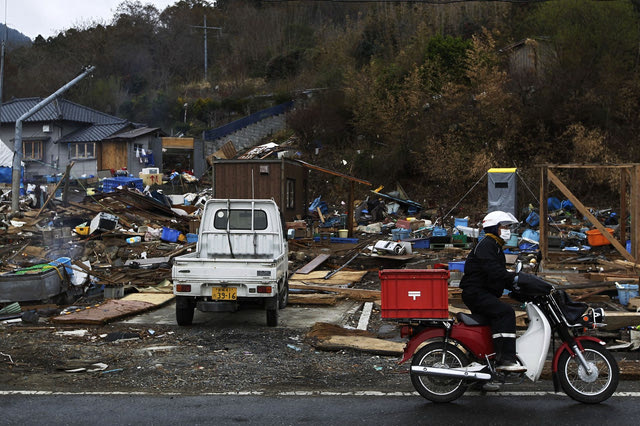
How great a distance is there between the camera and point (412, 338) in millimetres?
6121

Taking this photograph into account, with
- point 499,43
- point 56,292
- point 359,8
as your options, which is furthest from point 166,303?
point 359,8

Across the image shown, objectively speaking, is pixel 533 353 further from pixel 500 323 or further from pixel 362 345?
pixel 362 345

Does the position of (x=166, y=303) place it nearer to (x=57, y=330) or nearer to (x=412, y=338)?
(x=57, y=330)

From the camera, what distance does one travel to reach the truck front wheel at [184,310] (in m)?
10.3

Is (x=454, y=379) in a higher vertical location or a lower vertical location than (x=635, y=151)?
lower

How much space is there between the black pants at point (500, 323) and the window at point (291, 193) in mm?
19961

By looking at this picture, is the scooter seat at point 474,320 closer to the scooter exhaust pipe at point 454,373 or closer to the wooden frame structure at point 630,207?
the scooter exhaust pipe at point 454,373

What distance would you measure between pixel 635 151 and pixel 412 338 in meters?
24.8

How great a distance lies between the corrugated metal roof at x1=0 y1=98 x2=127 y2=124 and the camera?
A: 1731 inches

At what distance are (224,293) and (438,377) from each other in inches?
199

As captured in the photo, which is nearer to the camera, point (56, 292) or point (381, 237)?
point (56, 292)

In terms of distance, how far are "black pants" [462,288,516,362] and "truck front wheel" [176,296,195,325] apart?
224 inches

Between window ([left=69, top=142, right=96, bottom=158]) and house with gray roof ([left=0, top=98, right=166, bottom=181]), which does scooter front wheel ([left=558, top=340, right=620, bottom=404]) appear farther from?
window ([left=69, top=142, right=96, bottom=158])

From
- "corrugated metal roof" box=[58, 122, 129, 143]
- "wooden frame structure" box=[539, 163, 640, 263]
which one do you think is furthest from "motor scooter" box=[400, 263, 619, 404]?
"corrugated metal roof" box=[58, 122, 129, 143]
